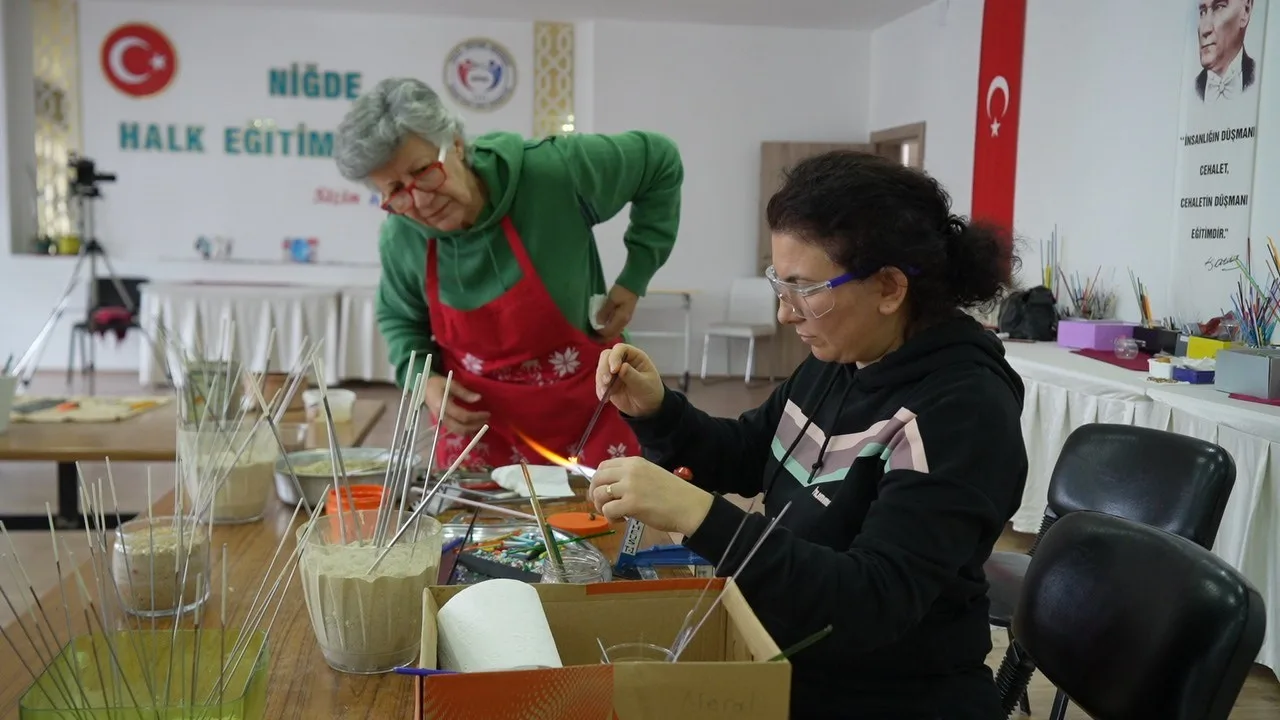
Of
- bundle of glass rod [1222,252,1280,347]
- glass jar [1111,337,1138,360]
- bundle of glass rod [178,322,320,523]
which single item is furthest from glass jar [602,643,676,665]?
glass jar [1111,337,1138,360]

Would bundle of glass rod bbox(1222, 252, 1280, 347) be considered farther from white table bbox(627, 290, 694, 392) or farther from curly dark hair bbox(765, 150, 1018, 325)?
white table bbox(627, 290, 694, 392)

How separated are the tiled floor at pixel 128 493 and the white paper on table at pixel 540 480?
1.93ft

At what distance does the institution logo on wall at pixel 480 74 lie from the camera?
8.10 meters

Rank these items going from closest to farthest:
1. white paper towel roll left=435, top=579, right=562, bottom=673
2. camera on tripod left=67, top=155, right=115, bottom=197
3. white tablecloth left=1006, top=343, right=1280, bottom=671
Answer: white paper towel roll left=435, top=579, right=562, bottom=673, white tablecloth left=1006, top=343, right=1280, bottom=671, camera on tripod left=67, top=155, right=115, bottom=197

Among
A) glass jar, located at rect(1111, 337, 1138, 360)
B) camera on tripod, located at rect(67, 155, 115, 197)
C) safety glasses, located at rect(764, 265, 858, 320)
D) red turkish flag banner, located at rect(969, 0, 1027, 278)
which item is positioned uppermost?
red turkish flag banner, located at rect(969, 0, 1027, 278)

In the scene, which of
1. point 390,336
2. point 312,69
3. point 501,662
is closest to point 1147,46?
point 390,336

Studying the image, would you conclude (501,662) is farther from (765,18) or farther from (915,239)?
(765,18)

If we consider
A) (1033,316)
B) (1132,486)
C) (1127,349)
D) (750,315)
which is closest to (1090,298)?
(1033,316)

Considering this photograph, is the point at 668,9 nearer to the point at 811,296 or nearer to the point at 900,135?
the point at 900,135

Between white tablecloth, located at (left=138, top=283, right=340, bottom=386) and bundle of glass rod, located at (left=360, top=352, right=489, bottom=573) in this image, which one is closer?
bundle of glass rod, located at (left=360, top=352, right=489, bottom=573)

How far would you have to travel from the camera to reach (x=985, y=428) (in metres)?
1.10

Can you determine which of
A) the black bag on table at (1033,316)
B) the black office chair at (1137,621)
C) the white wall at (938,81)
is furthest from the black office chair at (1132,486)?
the white wall at (938,81)

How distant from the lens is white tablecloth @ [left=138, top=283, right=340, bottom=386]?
709 centimetres

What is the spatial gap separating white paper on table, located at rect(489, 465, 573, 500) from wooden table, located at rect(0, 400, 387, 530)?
720 millimetres
